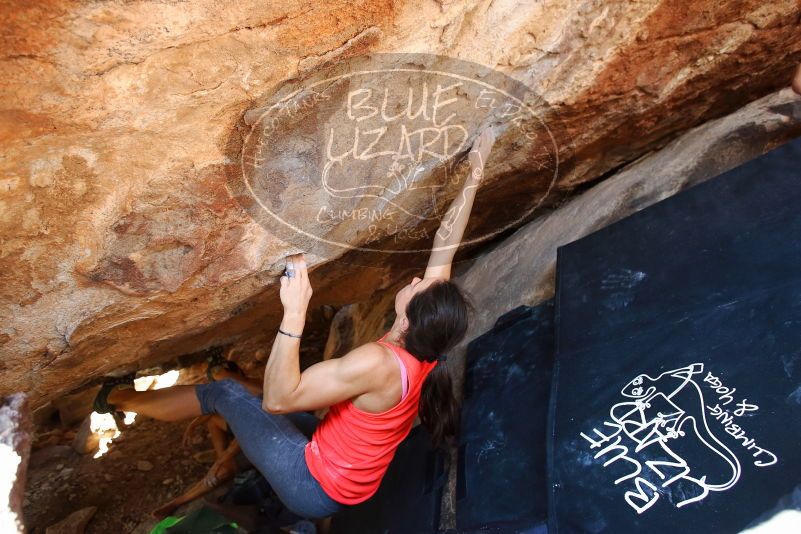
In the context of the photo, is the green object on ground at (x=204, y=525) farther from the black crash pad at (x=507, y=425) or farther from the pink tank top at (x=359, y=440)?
the black crash pad at (x=507, y=425)

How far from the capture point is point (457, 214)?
6.14 ft

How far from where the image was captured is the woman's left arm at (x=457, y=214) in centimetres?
172

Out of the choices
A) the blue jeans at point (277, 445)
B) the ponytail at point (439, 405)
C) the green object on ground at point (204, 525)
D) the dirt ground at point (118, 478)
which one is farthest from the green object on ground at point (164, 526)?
the ponytail at point (439, 405)

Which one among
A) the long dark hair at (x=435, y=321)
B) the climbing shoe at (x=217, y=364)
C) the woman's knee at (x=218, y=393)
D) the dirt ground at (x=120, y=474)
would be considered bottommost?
the dirt ground at (x=120, y=474)

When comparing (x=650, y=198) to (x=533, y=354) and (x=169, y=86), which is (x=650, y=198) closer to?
(x=533, y=354)

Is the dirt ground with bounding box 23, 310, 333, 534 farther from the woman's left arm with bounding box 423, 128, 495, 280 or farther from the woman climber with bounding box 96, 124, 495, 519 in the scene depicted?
the woman's left arm with bounding box 423, 128, 495, 280

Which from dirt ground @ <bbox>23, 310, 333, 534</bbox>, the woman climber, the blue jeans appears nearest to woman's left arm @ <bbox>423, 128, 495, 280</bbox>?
the woman climber

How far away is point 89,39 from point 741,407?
4.98ft

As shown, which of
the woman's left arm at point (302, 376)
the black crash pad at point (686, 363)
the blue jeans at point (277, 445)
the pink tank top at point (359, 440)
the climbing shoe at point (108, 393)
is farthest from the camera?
the climbing shoe at point (108, 393)

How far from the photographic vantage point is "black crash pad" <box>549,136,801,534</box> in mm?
1186

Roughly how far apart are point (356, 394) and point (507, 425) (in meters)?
0.48

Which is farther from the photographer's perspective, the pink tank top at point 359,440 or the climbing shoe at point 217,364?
the climbing shoe at point 217,364

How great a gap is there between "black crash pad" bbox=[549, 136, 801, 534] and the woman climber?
0.37 m

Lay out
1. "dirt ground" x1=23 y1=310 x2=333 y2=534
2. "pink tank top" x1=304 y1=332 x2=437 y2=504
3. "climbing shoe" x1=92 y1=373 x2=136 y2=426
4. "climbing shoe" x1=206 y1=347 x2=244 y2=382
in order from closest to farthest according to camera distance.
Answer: "pink tank top" x1=304 y1=332 x2=437 y2=504, "climbing shoe" x1=92 y1=373 x2=136 y2=426, "climbing shoe" x1=206 y1=347 x2=244 y2=382, "dirt ground" x1=23 y1=310 x2=333 y2=534
